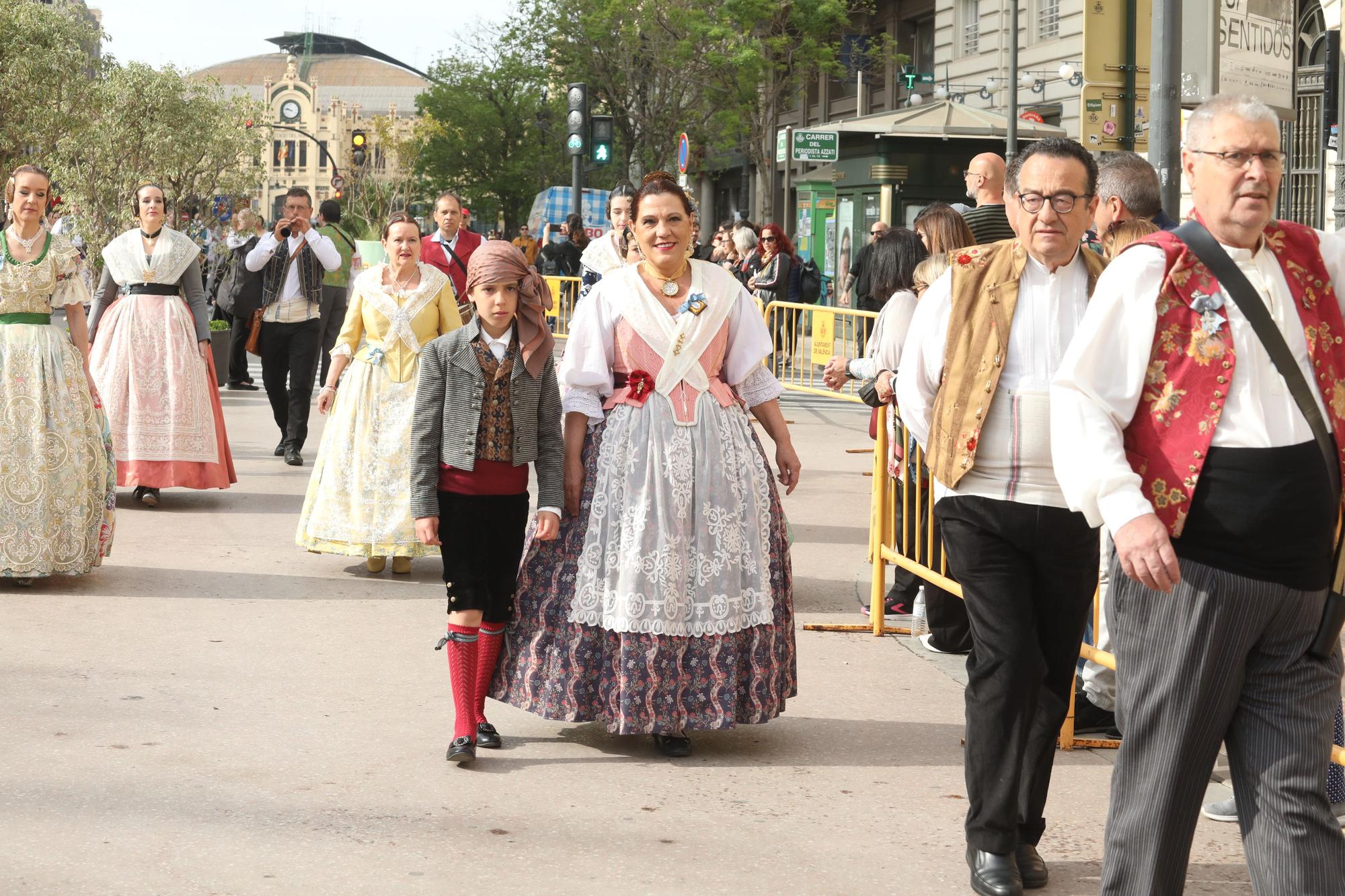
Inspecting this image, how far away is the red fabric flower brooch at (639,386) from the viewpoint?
557cm

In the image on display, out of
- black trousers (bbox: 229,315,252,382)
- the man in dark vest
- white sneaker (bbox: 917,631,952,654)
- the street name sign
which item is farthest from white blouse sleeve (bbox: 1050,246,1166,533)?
the street name sign

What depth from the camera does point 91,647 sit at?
23.2ft

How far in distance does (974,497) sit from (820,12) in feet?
103

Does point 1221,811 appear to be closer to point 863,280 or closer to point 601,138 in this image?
point 863,280

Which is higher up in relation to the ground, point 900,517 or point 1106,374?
point 1106,374

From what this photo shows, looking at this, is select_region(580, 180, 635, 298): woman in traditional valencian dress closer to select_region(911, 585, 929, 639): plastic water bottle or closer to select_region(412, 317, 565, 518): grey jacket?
select_region(911, 585, 929, 639): plastic water bottle

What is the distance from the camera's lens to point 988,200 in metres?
7.21

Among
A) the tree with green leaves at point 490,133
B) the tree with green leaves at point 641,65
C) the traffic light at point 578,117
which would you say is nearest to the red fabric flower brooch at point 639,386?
the traffic light at point 578,117

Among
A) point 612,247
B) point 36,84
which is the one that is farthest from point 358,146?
point 612,247

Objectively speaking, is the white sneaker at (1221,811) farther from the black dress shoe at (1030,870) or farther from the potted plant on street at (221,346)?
the potted plant on street at (221,346)

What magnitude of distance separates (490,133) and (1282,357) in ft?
184

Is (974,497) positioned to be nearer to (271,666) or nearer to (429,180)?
(271,666)

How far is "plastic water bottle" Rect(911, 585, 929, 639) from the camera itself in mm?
7605

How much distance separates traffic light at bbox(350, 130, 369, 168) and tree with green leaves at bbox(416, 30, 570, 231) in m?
10.5
